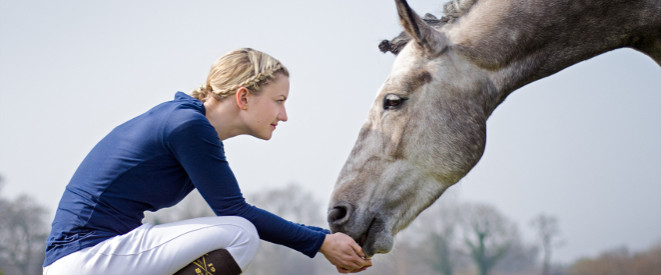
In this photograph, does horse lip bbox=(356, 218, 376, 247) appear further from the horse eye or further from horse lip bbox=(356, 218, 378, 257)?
the horse eye

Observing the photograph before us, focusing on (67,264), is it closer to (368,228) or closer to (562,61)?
(368,228)

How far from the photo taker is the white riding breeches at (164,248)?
187 cm

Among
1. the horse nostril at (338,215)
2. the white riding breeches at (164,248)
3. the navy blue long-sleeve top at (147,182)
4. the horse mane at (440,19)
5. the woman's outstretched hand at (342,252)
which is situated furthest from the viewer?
the horse mane at (440,19)

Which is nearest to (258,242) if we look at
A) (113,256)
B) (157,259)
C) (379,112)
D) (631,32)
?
(157,259)

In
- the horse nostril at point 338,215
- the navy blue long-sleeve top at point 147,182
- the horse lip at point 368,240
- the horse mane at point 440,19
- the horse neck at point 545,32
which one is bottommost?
the horse lip at point 368,240

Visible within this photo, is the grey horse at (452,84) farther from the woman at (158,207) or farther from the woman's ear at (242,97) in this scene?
the woman's ear at (242,97)

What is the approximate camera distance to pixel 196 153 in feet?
6.48

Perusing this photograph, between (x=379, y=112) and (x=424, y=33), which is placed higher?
(x=424, y=33)

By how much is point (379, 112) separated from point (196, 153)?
1.12 m

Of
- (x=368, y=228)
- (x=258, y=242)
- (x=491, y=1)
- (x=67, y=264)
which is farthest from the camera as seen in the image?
(x=491, y=1)

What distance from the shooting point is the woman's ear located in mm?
2225

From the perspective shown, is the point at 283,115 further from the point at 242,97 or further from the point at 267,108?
the point at 242,97

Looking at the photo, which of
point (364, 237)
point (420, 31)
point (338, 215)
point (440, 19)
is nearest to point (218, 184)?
point (338, 215)

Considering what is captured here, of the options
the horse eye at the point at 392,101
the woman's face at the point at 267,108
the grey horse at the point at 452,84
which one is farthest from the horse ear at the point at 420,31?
the woman's face at the point at 267,108
